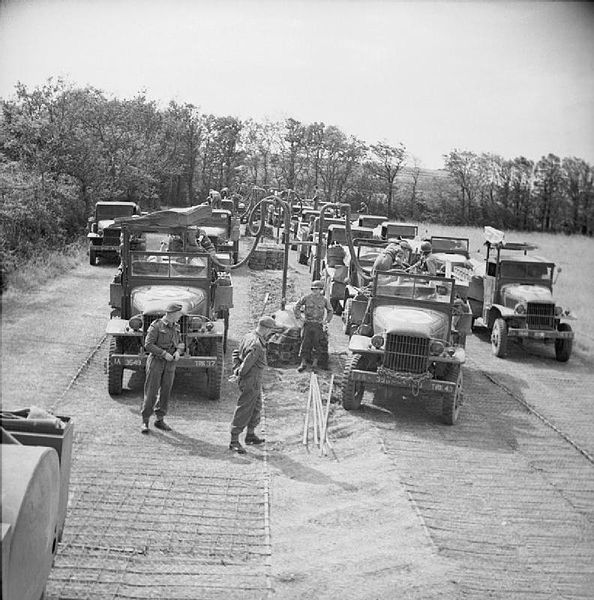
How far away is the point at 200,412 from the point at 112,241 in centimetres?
978

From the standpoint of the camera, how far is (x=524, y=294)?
518 inches

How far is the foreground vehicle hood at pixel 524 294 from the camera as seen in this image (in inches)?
509

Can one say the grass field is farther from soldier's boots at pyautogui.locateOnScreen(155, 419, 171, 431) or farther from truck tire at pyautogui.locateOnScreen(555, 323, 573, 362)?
soldier's boots at pyautogui.locateOnScreen(155, 419, 171, 431)

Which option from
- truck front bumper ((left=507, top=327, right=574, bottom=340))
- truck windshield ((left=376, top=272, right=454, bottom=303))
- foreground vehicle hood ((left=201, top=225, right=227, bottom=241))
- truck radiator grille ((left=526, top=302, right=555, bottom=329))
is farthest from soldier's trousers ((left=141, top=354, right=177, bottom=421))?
foreground vehicle hood ((left=201, top=225, right=227, bottom=241))

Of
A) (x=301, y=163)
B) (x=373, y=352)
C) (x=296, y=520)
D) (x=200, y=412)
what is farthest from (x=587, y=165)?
(x=301, y=163)

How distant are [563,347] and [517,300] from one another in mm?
1064

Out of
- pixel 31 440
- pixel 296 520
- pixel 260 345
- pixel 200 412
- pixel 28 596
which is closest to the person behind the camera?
pixel 28 596

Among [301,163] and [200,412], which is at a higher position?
[301,163]

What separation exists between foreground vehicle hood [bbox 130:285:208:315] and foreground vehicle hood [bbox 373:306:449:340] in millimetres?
2060

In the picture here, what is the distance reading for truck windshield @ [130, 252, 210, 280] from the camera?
31.7 feet

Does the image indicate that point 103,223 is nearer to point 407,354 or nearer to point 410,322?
point 410,322

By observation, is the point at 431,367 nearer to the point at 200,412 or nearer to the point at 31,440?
the point at 200,412

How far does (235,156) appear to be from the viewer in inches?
741

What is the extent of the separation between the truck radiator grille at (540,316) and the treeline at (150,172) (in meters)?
1.95
